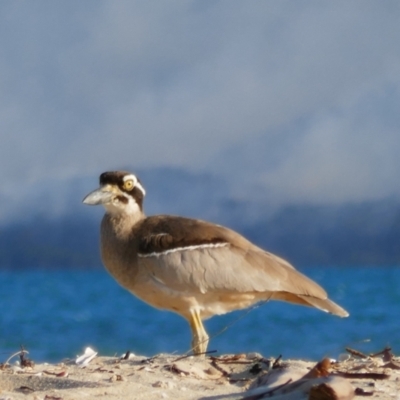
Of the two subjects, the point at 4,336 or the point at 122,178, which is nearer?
the point at 122,178

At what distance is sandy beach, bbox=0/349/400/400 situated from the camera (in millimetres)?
6789

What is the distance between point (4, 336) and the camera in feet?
117

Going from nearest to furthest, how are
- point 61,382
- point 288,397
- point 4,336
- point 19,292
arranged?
point 288,397
point 61,382
point 4,336
point 19,292

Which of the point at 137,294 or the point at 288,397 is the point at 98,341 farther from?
the point at 288,397

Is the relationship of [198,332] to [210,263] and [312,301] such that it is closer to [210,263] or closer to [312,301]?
[210,263]

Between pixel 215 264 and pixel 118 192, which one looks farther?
pixel 118 192

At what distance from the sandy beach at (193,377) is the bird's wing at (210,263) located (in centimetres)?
131

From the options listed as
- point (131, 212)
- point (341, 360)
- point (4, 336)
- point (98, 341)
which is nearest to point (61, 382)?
point (341, 360)

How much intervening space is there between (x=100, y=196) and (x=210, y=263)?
1.30 meters

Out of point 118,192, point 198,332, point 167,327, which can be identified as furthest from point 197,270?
point 167,327

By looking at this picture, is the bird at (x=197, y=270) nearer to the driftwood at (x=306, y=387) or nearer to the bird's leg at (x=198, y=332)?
the bird's leg at (x=198, y=332)

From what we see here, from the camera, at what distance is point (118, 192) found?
11016 millimetres

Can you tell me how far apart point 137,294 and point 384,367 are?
302 centimetres

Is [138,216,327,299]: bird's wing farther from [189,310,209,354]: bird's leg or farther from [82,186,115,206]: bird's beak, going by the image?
[82,186,115,206]: bird's beak
